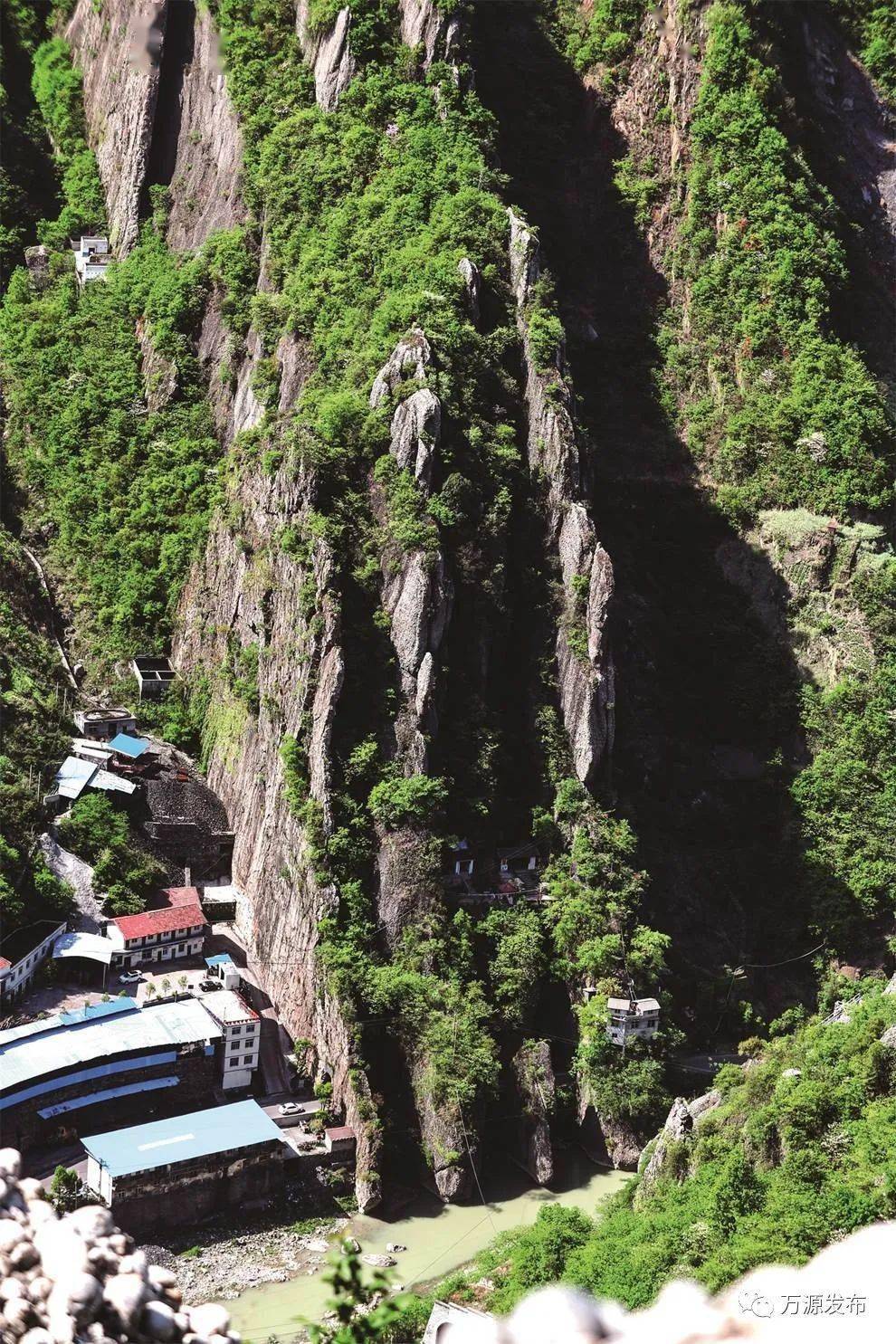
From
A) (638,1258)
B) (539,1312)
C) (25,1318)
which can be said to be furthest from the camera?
(638,1258)

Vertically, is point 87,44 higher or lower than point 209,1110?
higher

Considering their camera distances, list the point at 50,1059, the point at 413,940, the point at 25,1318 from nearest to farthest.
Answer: the point at 25,1318 → the point at 50,1059 → the point at 413,940

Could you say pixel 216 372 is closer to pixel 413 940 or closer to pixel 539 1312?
pixel 413 940

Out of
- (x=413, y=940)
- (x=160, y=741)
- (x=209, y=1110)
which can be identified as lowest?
(x=209, y=1110)

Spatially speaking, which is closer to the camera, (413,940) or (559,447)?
(413,940)

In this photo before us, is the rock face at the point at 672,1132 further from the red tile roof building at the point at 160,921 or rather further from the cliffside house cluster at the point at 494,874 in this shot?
the red tile roof building at the point at 160,921

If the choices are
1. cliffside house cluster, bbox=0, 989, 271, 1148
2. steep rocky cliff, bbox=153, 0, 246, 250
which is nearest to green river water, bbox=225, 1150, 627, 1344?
cliffside house cluster, bbox=0, 989, 271, 1148

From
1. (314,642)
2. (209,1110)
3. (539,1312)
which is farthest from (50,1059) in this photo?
(539,1312)
